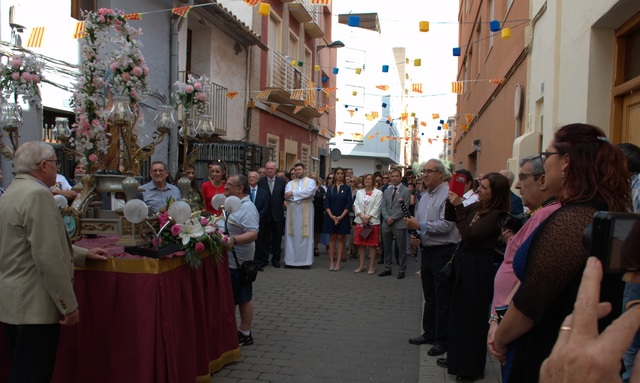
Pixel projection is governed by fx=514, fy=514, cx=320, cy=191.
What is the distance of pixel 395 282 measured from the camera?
9078 millimetres

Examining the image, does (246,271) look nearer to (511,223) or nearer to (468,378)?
(468,378)

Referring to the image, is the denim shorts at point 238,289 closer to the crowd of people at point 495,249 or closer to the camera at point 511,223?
the crowd of people at point 495,249

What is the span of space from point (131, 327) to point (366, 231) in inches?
262

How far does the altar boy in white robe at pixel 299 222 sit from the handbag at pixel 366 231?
1.05m

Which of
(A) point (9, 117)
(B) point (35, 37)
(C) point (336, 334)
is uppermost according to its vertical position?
(B) point (35, 37)

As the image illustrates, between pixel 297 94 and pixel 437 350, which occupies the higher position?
pixel 297 94

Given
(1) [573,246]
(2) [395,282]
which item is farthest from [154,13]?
(1) [573,246]

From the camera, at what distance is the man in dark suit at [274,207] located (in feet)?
34.0

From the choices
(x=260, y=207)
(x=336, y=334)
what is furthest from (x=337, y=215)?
(x=336, y=334)

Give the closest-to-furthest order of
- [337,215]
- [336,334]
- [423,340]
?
[423,340] < [336,334] < [337,215]

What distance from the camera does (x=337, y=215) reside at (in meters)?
10.6

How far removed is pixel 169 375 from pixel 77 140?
225cm

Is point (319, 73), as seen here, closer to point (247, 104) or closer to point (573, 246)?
point (247, 104)

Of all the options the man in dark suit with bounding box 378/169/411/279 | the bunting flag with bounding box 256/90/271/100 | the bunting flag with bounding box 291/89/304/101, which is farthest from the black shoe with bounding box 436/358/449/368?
the bunting flag with bounding box 291/89/304/101
